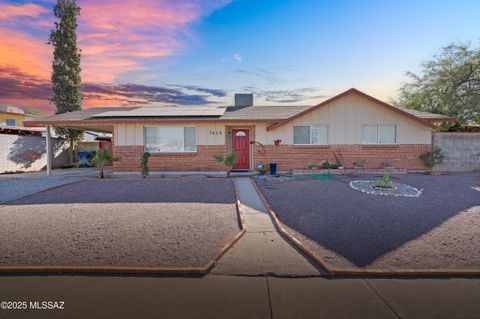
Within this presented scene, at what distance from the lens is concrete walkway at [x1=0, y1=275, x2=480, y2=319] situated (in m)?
2.72

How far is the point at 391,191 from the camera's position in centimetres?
879

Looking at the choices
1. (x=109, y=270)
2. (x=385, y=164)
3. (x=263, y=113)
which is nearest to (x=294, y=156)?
(x=263, y=113)

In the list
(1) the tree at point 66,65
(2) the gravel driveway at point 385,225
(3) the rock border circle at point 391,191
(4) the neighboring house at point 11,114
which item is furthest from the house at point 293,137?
(4) the neighboring house at point 11,114

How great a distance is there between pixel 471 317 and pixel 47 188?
12711 millimetres

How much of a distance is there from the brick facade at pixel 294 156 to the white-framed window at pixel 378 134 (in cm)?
34

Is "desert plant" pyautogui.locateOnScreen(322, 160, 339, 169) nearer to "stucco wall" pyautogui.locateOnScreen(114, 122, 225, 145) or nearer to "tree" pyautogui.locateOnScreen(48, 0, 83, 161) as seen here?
"stucco wall" pyautogui.locateOnScreen(114, 122, 225, 145)

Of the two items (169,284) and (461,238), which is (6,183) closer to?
(169,284)

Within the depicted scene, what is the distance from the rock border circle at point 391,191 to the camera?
27.5ft

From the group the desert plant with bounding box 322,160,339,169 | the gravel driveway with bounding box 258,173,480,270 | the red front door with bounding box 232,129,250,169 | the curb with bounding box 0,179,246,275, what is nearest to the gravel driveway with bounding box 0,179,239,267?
the curb with bounding box 0,179,246,275

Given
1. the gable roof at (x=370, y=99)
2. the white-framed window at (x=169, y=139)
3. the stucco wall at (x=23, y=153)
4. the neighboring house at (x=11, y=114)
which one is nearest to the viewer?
the gable roof at (x=370, y=99)

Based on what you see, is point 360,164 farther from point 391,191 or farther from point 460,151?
Answer: point 460,151

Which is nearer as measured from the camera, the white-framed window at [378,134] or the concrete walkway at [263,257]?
the concrete walkway at [263,257]

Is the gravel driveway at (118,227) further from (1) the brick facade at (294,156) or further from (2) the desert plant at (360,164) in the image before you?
(2) the desert plant at (360,164)

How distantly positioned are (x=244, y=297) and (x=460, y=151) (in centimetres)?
1657
